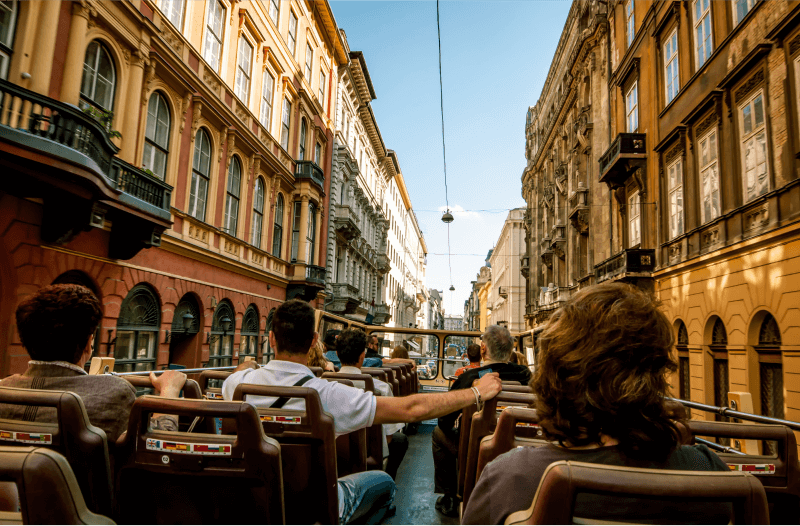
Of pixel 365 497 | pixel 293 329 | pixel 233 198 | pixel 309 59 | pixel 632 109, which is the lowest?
pixel 365 497

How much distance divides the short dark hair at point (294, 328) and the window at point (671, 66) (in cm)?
1495

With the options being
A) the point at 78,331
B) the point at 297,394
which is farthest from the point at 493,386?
the point at 78,331

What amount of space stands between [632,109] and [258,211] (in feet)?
45.7

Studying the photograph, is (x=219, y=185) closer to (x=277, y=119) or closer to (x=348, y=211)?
(x=277, y=119)

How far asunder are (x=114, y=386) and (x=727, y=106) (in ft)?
43.3

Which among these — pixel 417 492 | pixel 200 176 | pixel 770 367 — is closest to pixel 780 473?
pixel 417 492

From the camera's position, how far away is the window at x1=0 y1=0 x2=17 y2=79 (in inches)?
306

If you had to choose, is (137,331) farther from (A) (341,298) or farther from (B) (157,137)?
(A) (341,298)

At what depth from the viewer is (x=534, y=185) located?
4009cm

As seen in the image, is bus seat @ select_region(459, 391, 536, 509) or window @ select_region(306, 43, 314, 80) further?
window @ select_region(306, 43, 314, 80)

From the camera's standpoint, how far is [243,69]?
55.0ft

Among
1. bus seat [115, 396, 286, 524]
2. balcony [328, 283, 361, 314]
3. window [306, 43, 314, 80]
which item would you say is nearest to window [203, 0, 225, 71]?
window [306, 43, 314, 80]

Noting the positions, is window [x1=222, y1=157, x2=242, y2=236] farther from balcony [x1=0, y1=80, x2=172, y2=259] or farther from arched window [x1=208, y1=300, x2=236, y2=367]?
balcony [x1=0, y1=80, x2=172, y2=259]

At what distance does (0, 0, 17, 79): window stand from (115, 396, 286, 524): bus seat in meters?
8.42
